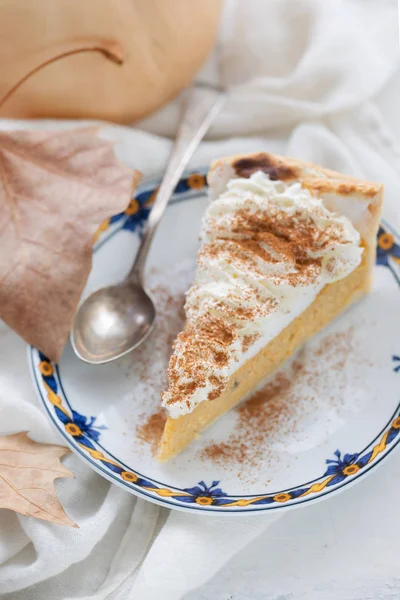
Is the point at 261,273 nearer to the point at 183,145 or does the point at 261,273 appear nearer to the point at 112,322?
the point at 112,322

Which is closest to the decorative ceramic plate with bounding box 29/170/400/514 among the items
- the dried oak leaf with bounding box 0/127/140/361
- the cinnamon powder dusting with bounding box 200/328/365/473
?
the cinnamon powder dusting with bounding box 200/328/365/473

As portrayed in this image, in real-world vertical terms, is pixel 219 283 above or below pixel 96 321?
above

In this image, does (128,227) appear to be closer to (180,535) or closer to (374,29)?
(180,535)

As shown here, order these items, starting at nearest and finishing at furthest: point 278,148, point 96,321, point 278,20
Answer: point 96,321, point 278,148, point 278,20

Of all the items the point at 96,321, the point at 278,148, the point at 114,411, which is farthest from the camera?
the point at 278,148

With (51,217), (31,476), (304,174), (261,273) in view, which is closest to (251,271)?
(261,273)

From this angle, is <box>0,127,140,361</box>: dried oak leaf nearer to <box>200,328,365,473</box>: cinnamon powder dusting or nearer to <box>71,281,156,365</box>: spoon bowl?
<box>71,281,156,365</box>: spoon bowl

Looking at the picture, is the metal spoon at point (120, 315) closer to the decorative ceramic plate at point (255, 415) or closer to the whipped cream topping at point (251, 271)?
the decorative ceramic plate at point (255, 415)

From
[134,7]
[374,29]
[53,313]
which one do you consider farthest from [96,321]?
[374,29]
